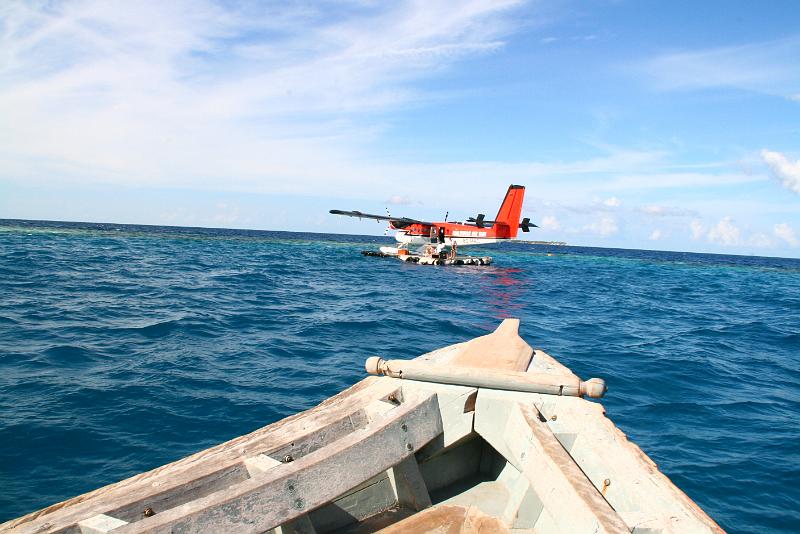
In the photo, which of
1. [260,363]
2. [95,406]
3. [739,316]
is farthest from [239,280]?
[739,316]

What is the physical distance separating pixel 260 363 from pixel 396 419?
7.58 meters

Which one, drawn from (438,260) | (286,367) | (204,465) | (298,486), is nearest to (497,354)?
(298,486)

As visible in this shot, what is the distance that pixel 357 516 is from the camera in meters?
3.57

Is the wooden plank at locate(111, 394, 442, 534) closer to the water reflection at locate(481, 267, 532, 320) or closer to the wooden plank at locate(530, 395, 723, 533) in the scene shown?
the wooden plank at locate(530, 395, 723, 533)

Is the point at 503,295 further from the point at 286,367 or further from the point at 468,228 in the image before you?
the point at 468,228

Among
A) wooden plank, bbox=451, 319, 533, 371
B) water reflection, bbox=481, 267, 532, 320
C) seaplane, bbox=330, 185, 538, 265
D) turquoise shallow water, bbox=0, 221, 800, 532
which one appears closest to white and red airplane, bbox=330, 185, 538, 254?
seaplane, bbox=330, 185, 538, 265

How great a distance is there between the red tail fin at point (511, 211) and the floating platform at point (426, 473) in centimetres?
4758

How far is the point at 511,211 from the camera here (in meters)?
50.9

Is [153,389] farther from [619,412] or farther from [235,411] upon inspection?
[619,412]

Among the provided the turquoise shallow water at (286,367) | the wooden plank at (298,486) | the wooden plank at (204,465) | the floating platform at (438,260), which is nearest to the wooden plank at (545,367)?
the wooden plank at (204,465)

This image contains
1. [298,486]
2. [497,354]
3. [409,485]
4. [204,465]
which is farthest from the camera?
[497,354]

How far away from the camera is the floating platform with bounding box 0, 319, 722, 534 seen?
98.0 inches

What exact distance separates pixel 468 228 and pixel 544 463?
158 ft

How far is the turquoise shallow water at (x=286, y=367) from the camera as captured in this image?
6273 millimetres
